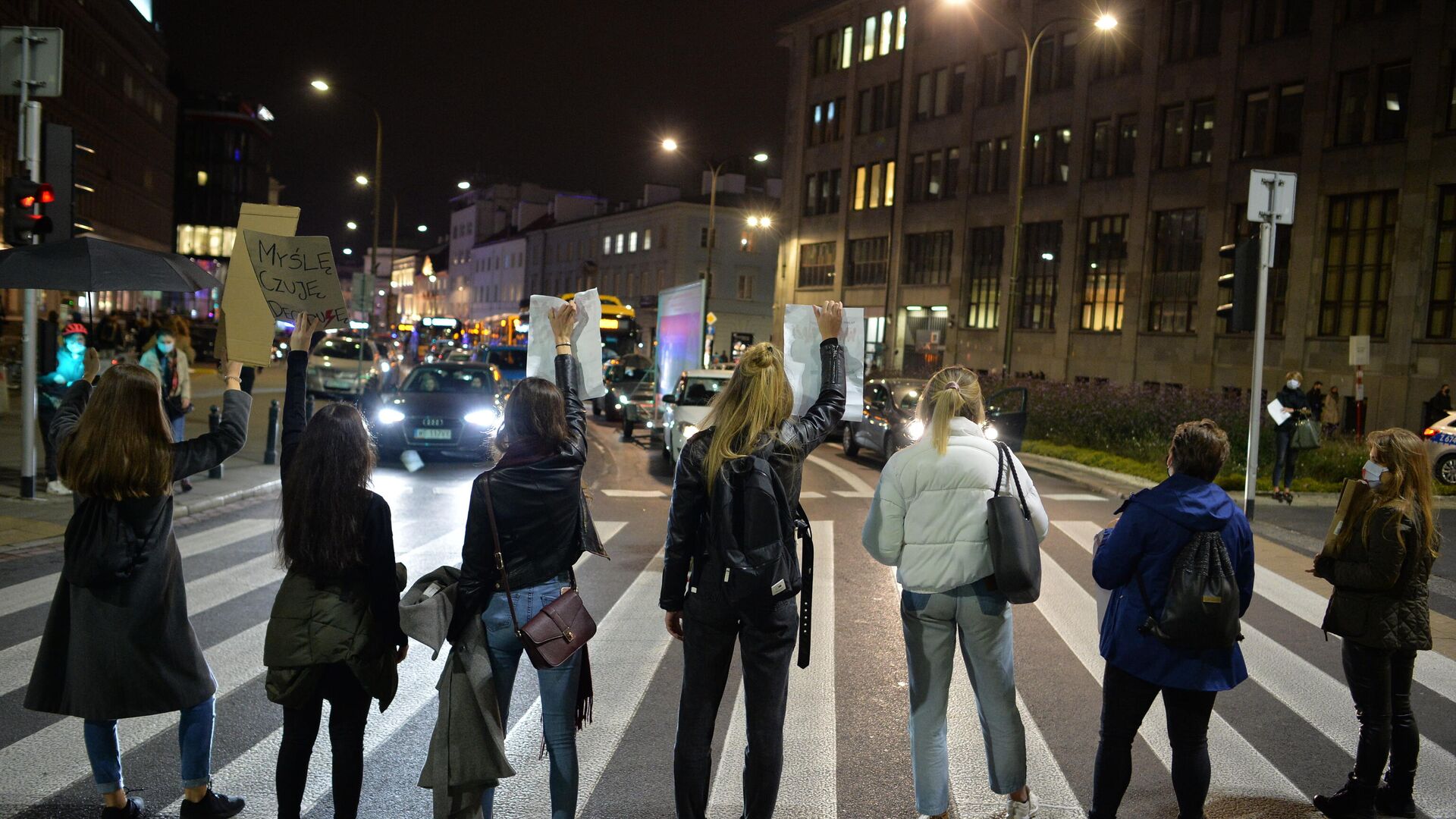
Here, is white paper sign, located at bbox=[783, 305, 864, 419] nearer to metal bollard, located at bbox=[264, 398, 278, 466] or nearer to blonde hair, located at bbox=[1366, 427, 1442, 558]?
blonde hair, located at bbox=[1366, 427, 1442, 558]

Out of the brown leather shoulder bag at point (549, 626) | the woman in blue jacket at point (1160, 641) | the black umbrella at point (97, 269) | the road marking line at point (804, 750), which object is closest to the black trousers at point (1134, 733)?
the woman in blue jacket at point (1160, 641)

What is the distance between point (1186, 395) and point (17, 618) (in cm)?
1939

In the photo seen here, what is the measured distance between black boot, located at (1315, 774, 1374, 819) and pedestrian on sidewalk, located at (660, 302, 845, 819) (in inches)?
100

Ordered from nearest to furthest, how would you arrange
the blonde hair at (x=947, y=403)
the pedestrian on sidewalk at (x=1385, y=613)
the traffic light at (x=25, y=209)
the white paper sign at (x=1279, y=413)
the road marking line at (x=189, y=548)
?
the blonde hair at (x=947, y=403), the pedestrian on sidewalk at (x=1385, y=613), the road marking line at (x=189, y=548), the traffic light at (x=25, y=209), the white paper sign at (x=1279, y=413)

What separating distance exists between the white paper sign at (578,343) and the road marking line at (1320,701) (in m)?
3.94

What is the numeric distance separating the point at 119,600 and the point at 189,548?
6492mm

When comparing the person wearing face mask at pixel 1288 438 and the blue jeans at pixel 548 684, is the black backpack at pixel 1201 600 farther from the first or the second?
the person wearing face mask at pixel 1288 438

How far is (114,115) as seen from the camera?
6222cm

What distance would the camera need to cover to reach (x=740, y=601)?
389cm

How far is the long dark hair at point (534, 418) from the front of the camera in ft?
13.1

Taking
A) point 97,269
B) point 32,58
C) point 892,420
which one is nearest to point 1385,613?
point 97,269

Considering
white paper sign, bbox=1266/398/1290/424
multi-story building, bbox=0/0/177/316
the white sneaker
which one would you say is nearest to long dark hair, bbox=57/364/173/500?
the white sneaker

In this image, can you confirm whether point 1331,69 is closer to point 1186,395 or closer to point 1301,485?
point 1186,395

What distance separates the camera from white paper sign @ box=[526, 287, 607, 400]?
4801 mm
